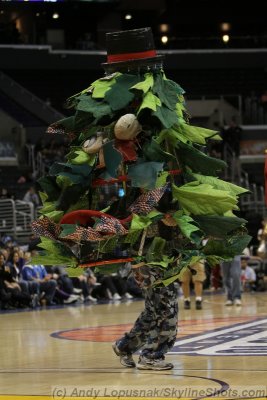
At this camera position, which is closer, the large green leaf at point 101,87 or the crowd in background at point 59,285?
the large green leaf at point 101,87

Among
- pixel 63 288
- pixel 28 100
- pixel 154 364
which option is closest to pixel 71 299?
pixel 63 288

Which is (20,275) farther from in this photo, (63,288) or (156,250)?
(156,250)

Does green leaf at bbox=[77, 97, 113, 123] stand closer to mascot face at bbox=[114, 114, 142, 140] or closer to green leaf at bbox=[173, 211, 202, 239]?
mascot face at bbox=[114, 114, 142, 140]

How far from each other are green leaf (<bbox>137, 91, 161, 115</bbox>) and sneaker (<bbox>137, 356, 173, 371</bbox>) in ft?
6.57

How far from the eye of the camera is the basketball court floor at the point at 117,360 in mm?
7035

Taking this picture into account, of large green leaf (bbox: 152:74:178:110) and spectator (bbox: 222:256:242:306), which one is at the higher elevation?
large green leaf (bbox: 152:74:178:110)

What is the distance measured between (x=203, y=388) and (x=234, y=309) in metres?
10.6

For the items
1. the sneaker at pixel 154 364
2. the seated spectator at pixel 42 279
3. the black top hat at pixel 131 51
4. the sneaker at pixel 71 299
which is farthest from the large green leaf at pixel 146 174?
the sneaker at pixel 71 299

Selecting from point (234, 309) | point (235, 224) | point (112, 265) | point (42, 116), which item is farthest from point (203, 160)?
point (42, 116)

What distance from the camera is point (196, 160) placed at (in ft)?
27.4

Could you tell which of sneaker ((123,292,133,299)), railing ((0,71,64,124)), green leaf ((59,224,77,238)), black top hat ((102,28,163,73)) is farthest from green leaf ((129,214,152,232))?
railing ((0,71,64,124))

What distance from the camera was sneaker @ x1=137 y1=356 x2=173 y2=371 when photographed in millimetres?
8273

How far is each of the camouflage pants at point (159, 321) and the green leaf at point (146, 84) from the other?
1.59 m

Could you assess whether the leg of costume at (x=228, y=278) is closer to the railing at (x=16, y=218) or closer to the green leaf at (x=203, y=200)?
the railing at (x=16, y=218)
